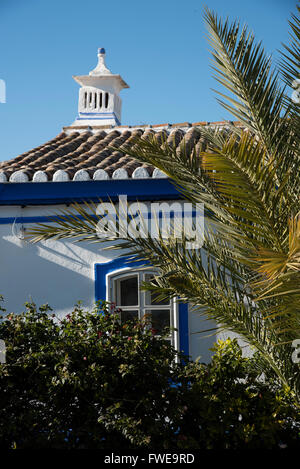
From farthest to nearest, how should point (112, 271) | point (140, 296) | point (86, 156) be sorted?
point (86, 156) < point (140, 296) < point (112, 271)

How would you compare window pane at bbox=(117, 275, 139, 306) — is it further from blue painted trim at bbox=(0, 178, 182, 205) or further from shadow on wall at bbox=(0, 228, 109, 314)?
blue painted trim at bbox=(0, 178, 182, 205)

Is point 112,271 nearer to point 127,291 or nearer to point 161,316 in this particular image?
point 127,291

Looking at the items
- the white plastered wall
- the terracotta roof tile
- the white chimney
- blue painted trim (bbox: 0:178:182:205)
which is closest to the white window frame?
the white plastered wall

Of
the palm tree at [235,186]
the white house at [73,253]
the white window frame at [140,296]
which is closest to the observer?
the palm tree at [235,186]

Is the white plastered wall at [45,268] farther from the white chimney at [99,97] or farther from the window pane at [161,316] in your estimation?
the white chimney at [99,97]

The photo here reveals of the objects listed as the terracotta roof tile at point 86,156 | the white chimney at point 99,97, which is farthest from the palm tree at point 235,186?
the white chimney at point 99,97

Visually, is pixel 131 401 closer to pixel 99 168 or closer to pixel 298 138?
pixel 298 138

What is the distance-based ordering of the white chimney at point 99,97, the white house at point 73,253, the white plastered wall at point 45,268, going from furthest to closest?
the white chimney at point 99,97, the white plastered wall at point 45,268, the white house at point 73,253

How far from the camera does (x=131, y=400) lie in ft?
14.5

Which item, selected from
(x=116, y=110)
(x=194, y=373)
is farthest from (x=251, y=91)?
(x=116, y=110)

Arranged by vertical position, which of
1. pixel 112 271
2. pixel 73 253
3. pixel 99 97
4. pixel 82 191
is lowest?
pixel 112 271

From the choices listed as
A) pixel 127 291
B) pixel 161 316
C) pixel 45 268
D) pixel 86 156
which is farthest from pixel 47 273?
pixel 86 156

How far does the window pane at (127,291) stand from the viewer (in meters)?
7.89

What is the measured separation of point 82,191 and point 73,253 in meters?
0.89
